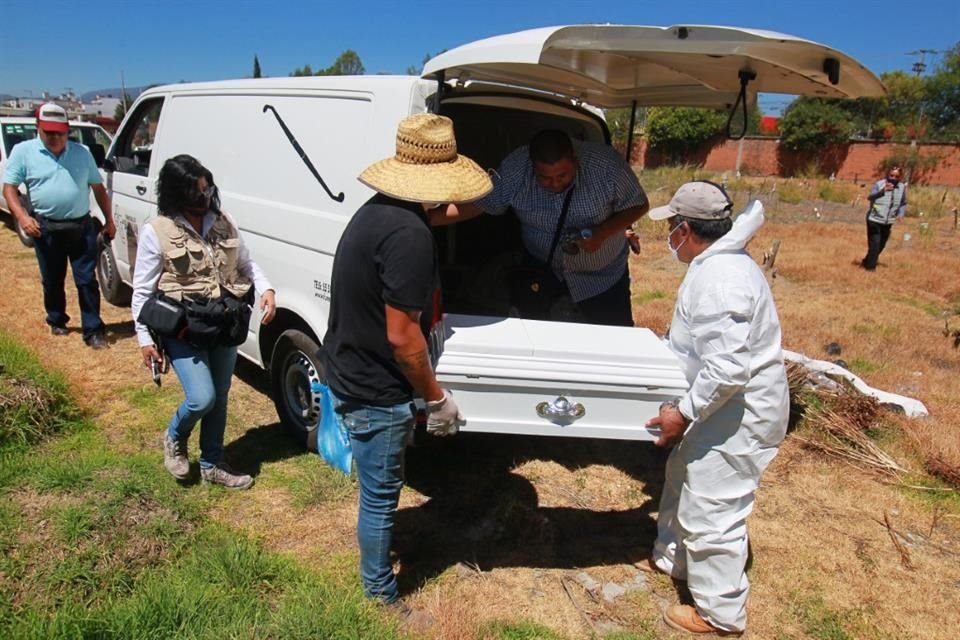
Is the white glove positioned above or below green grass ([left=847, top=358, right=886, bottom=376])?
A: above

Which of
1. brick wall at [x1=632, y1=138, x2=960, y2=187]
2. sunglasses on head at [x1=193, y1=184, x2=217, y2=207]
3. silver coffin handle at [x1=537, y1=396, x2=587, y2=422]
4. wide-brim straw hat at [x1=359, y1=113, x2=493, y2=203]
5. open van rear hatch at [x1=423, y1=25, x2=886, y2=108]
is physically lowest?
brick wall at [x1=632, y1=138, x2=960, y2=187]

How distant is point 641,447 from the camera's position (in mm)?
4445

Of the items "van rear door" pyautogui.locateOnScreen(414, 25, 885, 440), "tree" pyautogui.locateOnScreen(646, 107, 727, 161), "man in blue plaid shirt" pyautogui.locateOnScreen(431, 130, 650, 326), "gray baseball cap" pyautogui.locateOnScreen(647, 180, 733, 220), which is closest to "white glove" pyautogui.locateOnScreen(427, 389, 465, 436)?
"van rear door" pyautogui.locateOnScreen(414, 25, 885, 440)

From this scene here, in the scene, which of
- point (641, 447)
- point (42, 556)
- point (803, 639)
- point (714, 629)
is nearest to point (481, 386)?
point (714, 629)

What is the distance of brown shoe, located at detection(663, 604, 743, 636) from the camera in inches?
108

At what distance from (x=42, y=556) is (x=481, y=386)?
6.33 ft

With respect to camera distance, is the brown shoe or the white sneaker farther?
the white sneaker

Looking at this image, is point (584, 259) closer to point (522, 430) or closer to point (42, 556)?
point (522, 430)

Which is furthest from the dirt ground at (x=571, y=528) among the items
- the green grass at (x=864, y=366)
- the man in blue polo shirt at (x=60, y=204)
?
the man in blue polo shirt at (x=60, y=204)

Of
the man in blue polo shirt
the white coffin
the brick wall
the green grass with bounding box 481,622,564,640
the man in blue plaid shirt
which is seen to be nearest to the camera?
the white coffin

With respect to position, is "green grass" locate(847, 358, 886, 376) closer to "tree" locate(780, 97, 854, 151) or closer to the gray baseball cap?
the gray baseball cap

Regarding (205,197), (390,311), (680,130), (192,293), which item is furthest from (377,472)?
(680,130)

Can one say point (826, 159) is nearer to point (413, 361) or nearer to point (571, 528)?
point (571, 528)

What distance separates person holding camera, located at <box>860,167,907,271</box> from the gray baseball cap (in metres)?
9.77
